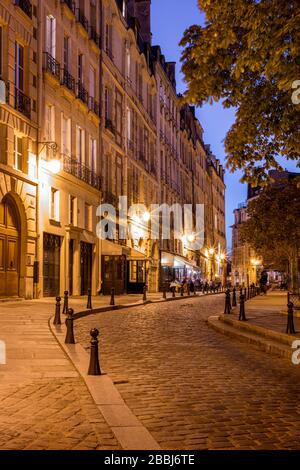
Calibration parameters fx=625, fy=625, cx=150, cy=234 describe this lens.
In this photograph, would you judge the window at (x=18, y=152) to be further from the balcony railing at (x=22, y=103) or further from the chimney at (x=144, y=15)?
the chimney at (x=144, y=15)

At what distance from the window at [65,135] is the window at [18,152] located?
16.4 feet

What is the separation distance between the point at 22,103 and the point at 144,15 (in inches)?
1173

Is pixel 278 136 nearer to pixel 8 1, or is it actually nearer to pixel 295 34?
pixel 295 34

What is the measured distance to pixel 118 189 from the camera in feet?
130

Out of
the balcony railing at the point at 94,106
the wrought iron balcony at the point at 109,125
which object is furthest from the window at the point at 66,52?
the wrought iron balcony at the point at 109,125

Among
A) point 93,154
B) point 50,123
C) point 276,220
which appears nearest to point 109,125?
point 93,154

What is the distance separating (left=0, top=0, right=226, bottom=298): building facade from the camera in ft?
78.9

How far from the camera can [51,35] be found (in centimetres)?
2834

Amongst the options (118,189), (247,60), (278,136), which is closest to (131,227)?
(118,189)

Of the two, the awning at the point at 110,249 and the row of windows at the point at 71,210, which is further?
the awning at the point at 110,249

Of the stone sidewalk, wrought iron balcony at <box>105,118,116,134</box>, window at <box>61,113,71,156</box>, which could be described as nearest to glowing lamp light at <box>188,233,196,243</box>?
wrought iron balcony at <box>105,118,116,134</box>

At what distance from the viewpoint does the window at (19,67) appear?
2434 centimetres

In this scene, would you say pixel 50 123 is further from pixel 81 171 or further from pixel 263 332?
pixel 263 332

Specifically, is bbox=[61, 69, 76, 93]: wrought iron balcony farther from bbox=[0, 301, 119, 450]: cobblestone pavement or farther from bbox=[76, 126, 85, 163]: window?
bbox=[0, 301, 119, 450]: cobblestone pavement
